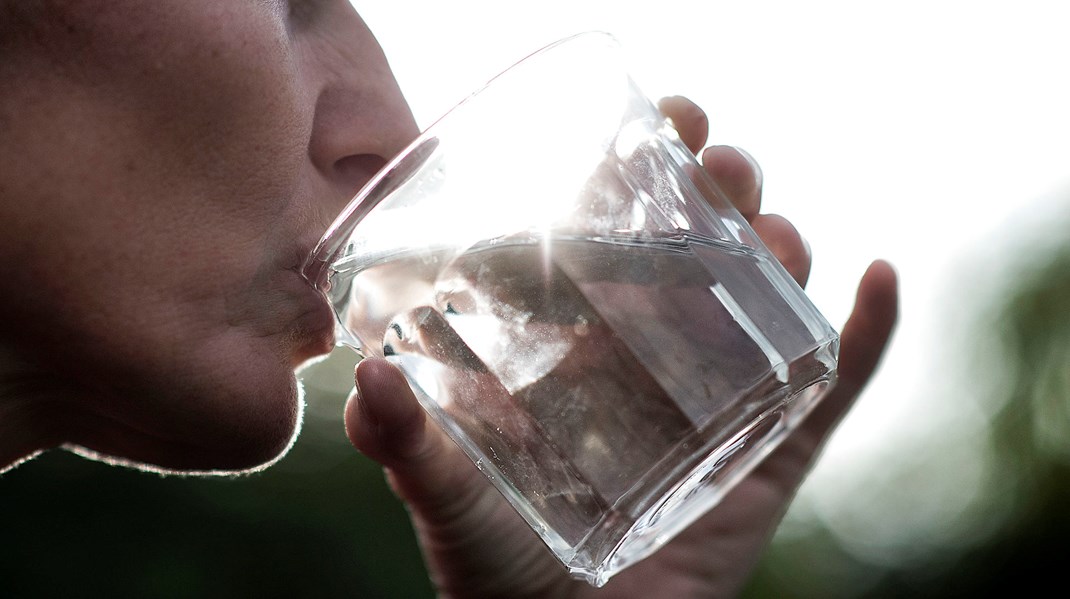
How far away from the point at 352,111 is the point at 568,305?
42 cm

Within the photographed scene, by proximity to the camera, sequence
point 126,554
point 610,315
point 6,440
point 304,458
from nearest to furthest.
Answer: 1. point 610,315
2. point 6,440
3. point 126,554
4. point 304,458

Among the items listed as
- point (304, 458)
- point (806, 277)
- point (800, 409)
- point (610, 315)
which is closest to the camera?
point (610, 315)

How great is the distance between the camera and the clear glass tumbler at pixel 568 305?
798 millimetres

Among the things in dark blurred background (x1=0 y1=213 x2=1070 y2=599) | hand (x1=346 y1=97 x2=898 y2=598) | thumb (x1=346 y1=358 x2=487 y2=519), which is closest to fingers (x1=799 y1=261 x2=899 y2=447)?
hand (x1=346 y1=97 x2=898 y2=598)

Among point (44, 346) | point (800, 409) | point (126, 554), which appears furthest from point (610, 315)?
point (126, 554)

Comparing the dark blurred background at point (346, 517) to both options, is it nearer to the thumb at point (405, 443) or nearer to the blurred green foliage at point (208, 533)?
the blurred green foliage at point (208, 533)

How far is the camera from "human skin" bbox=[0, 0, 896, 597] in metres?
0.90

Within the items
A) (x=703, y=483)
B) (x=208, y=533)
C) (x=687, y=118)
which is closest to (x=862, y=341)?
(x=687, y=118)

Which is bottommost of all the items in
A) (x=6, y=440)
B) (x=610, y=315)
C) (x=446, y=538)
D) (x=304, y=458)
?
(x=304, y=458)

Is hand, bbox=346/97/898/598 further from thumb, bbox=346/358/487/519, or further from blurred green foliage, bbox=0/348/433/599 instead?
blurred green foliage, bbox=0/348/433/599

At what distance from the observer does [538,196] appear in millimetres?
823

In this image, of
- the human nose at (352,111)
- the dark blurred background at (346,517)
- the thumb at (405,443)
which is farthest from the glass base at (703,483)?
the dark blurred background at (346,517)

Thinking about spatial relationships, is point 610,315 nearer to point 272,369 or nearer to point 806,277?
point 272,369

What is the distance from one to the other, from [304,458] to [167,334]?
16.3 meters
